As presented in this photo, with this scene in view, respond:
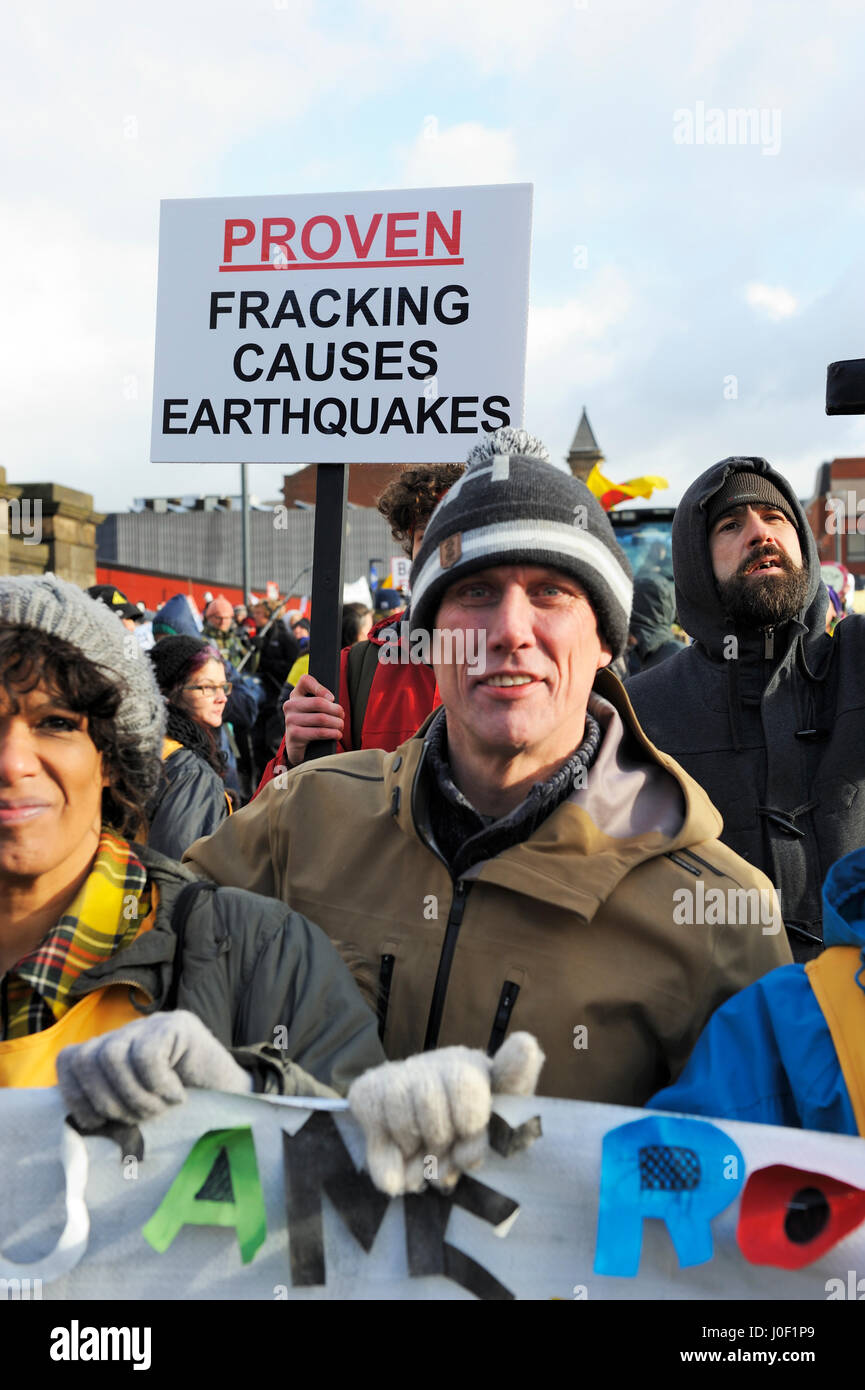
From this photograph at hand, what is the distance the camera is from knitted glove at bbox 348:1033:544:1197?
4.79 ft

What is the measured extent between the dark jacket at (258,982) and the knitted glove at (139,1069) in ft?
0.44

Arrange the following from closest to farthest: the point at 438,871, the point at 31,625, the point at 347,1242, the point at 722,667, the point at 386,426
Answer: the point at 347,1242
the point at 31,625
the point at 438,871
the point at 386,426
the point at 722,667

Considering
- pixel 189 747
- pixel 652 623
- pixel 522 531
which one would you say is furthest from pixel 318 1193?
pixel 652 623

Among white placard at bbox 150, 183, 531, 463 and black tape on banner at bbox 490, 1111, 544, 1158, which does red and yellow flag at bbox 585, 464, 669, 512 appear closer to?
white placard at bbox 150, 183, 531, 463

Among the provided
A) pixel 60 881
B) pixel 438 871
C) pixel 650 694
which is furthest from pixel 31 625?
pixel 650 694

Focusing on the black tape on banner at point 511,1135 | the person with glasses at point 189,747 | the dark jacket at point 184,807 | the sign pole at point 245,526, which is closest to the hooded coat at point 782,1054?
the black tape on banner at point 511,1135

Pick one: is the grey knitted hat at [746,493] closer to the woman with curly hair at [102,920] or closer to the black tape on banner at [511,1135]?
the woman with curly hair at [102,920]

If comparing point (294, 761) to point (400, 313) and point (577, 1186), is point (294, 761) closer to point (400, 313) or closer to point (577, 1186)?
point (400, 313)

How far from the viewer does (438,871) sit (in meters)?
2.09

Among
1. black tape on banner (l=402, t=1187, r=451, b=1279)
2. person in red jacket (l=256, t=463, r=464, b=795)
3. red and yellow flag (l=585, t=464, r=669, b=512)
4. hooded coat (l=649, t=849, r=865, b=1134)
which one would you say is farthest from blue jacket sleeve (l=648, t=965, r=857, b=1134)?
red and yellow flag (l=585, t=464, r=669, b=512)

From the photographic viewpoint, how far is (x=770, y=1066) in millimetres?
1693

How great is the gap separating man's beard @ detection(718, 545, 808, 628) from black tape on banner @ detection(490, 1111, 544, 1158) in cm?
198

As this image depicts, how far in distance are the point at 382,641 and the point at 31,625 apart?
5.43 ft

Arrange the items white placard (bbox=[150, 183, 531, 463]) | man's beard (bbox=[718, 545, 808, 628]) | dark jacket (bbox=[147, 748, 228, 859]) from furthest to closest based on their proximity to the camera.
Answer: dark jacket (bbox=[147, 748, 228, 859]) → man's beard (bbox=[718, 545, 808, 628]) → white placard (bbox=[150, 183, 531, 463])
